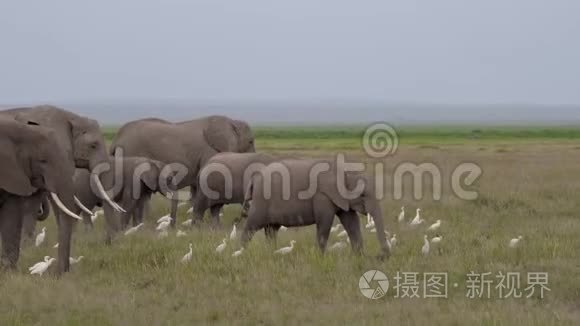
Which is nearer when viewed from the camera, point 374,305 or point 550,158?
point 374,305

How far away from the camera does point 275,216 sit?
1208 cm

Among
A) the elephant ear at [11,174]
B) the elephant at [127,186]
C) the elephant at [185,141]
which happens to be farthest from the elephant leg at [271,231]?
the elephant at [185,141]

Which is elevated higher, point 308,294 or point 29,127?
point 29,127

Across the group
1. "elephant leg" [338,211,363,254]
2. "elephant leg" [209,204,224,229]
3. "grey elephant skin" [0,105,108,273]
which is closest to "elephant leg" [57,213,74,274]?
"grey elephant skin" [0,105,108,273]

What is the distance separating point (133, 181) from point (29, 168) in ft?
15.9

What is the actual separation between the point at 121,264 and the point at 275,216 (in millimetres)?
2337

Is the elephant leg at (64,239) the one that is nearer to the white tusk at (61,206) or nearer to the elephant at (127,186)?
the white tusk at (61,206)

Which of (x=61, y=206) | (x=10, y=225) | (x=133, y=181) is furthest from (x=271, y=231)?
(x=10, y=225)

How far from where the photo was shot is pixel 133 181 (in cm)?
1494

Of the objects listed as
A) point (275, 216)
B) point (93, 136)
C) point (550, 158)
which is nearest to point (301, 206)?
point (275, 216)

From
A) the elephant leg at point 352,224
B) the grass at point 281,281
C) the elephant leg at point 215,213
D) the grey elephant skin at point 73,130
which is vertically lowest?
the elephant leg at point 215,213

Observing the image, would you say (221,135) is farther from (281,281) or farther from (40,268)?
(281,281)

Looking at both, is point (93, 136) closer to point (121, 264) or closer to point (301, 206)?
point (121, 264)

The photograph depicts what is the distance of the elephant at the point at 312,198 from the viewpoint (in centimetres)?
1150
